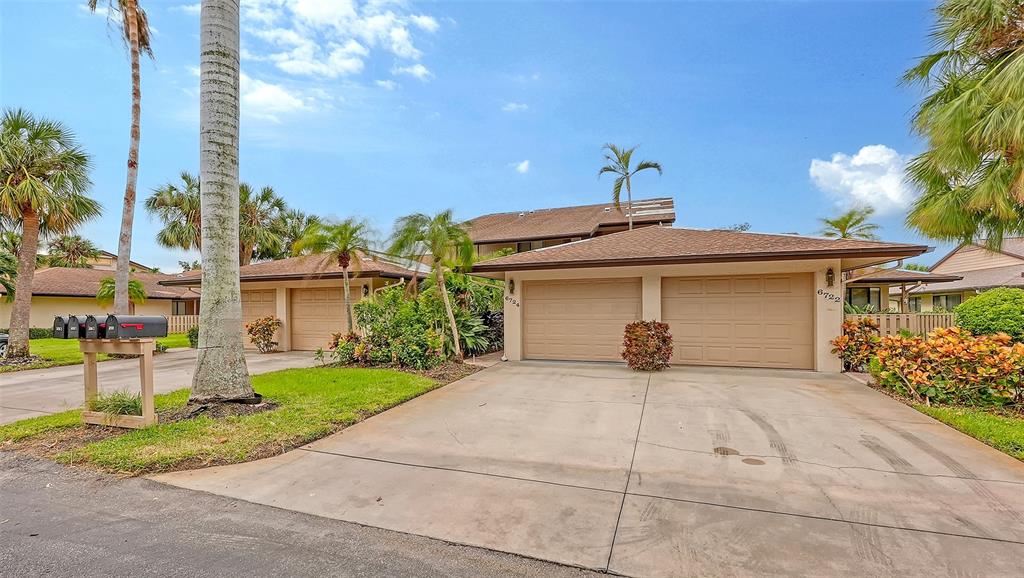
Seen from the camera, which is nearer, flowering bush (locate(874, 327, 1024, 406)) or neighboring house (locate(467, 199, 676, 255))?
flowering bush (locate(874, 327, 1024, 406))

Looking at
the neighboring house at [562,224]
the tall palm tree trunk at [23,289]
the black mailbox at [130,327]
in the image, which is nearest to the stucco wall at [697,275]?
the black mailbox at [130,327]

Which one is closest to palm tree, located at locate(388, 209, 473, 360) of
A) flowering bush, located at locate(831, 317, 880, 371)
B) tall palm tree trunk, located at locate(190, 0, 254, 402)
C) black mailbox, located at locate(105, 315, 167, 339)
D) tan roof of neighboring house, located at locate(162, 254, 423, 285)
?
tan roof of neighboring house, located at locate(162, 254, 423, 285)

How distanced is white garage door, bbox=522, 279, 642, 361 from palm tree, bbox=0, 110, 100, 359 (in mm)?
12242

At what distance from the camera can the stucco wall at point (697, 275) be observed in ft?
29.1

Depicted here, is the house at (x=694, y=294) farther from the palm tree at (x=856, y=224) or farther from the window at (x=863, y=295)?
the window at (x=863, y=295)

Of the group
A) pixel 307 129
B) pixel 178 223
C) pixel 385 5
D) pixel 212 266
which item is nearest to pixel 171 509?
pixel 212 266

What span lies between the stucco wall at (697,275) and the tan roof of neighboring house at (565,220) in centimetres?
1022

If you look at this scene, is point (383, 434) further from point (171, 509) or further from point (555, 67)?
point (555, 67)

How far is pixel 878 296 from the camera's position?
2011cm

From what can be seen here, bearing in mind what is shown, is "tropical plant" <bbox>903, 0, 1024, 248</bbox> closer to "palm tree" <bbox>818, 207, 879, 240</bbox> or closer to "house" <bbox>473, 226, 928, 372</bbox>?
"house" <bbox>473, 226, 928, 372</bbox>

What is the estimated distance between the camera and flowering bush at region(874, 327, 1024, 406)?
18.7ft

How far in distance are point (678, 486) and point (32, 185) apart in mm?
15290

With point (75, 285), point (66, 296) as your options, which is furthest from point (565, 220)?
point (75, 285)

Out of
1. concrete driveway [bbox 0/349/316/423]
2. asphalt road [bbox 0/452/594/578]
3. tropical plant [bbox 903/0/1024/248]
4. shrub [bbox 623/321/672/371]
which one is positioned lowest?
concrete driveway [bbox 0/349/316/423]
